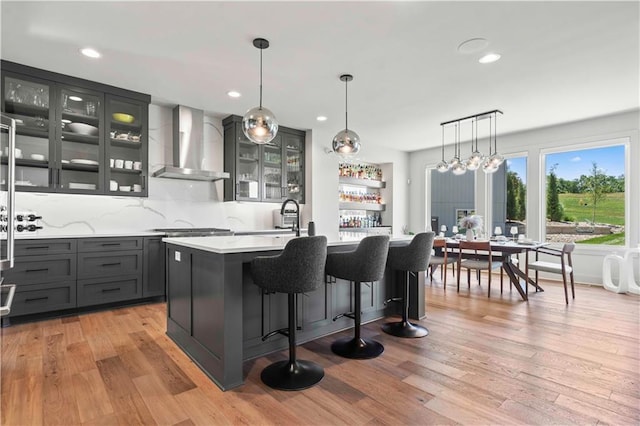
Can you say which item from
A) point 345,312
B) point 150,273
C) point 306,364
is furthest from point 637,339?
point 150,273

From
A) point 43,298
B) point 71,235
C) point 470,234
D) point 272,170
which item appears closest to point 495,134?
point 470,234

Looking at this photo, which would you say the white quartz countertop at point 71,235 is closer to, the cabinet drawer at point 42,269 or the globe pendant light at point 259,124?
the cabinet drawer at point 42,269

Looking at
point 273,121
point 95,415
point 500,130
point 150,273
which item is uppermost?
point 500,130

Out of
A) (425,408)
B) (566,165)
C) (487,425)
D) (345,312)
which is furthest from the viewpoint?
(566,165)

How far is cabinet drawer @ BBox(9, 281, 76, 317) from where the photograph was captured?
3.33 meters

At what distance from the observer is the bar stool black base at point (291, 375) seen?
2.17m

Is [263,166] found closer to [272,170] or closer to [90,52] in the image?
[272,170]

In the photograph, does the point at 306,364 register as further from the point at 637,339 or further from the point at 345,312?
the point at 637,339

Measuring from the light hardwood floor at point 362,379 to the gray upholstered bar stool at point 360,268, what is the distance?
10 cm

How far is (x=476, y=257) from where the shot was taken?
4.89m

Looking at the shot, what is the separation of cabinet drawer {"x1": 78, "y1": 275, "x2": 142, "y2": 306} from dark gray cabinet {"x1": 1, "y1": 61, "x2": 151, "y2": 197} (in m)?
1.07

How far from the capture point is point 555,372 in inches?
93.4

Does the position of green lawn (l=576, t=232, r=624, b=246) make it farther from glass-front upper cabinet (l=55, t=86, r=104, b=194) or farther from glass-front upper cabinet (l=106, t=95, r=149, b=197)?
glass-front upper cabinet (l=55, t=86, r=104, b=194)

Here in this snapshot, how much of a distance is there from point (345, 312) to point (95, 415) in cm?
197
